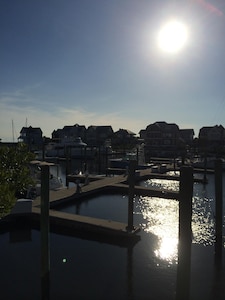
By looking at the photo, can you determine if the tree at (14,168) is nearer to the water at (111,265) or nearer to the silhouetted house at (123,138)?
the water at (111,265)

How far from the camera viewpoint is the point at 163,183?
3534cm

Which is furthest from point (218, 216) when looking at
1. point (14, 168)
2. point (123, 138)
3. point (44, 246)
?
point (123, 138)

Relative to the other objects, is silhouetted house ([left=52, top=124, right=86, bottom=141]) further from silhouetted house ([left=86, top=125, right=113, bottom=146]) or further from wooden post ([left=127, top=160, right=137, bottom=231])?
wooden post ([left=127, top=160, right=137, bottom=231])

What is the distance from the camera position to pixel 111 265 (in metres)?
12.8

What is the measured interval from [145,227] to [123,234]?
3285mm

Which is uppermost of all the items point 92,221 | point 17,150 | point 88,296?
point 17,150

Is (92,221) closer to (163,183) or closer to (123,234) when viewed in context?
(123,234)

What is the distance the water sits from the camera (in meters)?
10.7

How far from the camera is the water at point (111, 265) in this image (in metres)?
10.7

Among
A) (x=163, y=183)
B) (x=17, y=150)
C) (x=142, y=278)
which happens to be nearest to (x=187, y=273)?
(x=142, y=278)

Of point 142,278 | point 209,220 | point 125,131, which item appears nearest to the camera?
point 142,278

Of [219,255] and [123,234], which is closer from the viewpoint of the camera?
[219,255]

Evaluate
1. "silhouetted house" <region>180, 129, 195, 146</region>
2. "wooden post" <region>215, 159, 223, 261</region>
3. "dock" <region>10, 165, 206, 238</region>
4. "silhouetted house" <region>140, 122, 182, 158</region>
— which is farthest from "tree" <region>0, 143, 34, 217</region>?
"silhouetted house" <region>180, 129, 195, 146</region>

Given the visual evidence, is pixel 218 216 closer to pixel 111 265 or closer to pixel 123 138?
pixel 111 265
